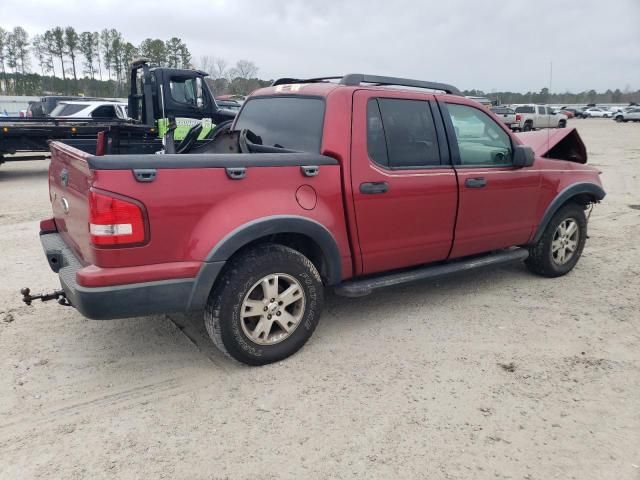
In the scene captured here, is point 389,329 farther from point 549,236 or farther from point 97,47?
point 97,47

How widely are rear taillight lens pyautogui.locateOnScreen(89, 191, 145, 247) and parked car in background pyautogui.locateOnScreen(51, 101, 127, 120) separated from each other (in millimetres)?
13517

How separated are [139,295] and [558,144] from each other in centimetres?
467

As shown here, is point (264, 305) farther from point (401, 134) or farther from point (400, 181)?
point (401, 134)

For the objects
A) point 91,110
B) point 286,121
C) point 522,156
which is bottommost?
point 522,156

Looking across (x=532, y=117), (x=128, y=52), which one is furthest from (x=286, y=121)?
(x=128, y=52)

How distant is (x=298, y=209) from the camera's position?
11.0 ft

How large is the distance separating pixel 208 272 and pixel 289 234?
28.1 inches

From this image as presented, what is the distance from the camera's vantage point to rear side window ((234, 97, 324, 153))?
3725mm

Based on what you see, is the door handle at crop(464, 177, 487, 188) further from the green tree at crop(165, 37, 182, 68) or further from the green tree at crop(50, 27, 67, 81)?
the green tree at crop(50, 27, 67, 81)

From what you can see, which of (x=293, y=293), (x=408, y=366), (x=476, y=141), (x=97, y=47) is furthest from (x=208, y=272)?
(x=97, y=47)

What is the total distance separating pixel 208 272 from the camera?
3053 millimetres

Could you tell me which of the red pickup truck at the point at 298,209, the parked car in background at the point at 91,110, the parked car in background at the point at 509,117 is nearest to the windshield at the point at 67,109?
the parked car in background at the point at 91,110

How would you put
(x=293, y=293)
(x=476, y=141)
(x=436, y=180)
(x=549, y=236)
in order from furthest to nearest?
(x=549, y=236)
(x=476, y=141)
(x=436, y=180)
(x=293, y=293)

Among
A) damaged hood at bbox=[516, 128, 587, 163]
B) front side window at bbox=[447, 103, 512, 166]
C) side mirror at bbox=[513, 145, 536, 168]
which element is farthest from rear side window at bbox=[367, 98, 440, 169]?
damaged hood at bbox=[516, 128, 587, 163]
